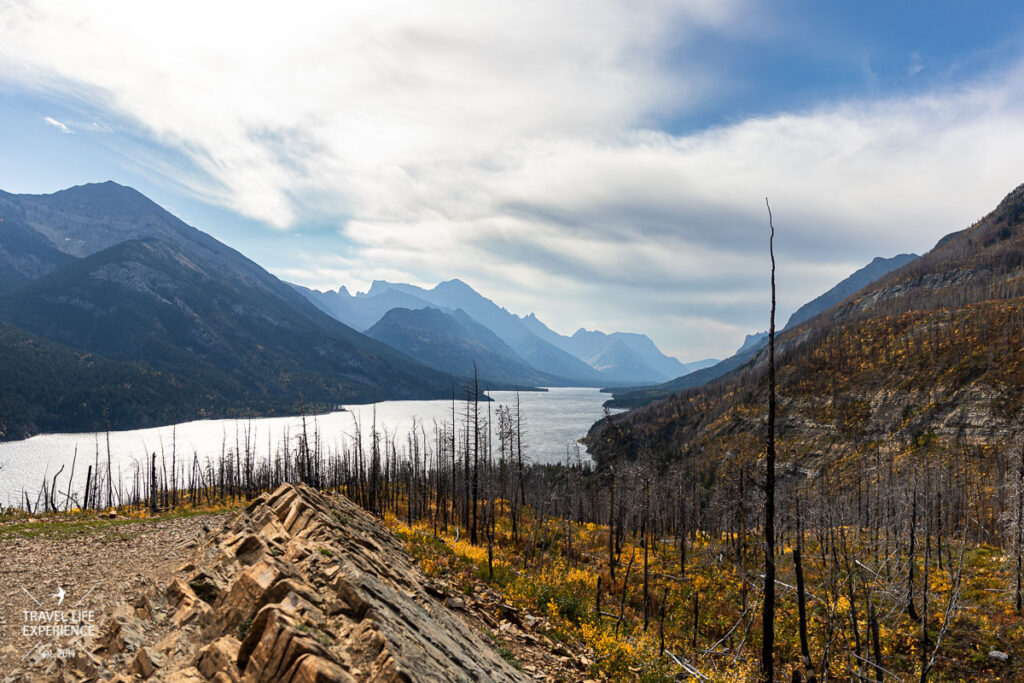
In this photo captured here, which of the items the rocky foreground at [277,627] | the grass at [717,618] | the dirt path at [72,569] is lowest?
the grass at [717,618]

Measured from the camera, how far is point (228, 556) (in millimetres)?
9391

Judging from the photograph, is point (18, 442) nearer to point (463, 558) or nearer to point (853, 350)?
point (463, 558)

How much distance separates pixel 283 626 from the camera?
21.5 feet

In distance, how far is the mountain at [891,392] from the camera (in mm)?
94812

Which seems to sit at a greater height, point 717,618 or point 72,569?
point 72,569

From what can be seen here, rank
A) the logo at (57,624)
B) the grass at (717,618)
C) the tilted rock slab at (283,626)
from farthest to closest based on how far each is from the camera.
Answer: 1. the grass at (717,618)
2. the logo at (57,624)
3. the tilted rock slab at (283,626)

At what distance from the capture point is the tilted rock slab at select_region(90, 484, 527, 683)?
6453 millimetres

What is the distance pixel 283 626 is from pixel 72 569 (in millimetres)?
19969

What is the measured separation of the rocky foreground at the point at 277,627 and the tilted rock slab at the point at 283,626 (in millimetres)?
19

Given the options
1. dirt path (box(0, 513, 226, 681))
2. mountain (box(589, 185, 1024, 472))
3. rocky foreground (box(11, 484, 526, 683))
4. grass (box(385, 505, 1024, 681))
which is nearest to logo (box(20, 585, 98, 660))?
dirt path (box(0, 513, 226, 681))

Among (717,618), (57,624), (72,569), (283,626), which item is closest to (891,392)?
(717,618)

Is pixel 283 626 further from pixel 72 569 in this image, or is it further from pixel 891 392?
pixel 891 392

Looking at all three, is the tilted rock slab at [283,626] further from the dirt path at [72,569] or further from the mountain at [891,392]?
the mountain at [891,392]

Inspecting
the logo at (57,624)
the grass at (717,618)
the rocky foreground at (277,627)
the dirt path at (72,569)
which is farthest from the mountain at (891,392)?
the rocky foreground at (277,627)
